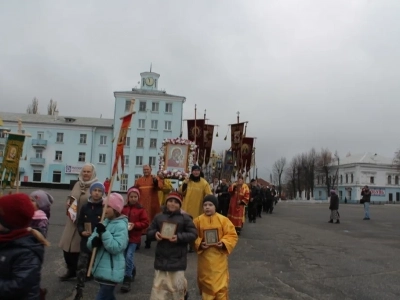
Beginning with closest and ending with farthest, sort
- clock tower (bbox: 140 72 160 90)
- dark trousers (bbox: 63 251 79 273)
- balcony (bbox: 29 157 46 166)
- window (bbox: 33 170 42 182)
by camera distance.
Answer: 1. dark trousers (bbox: 63 251 79 273)
2. balcony (bbox: 29 157 46 166)
3. window (bbox: 33 170 42 182)
4. clock tower (bbox: 140 72 160 90)

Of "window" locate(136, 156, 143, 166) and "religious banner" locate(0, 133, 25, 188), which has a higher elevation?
"window" locate(136, 156, 143, 166)

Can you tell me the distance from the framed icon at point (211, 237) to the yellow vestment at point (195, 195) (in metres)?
3.66

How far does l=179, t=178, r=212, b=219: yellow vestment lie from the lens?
896 centimetres

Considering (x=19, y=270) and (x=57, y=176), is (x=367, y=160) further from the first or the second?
(x=19, y=270)

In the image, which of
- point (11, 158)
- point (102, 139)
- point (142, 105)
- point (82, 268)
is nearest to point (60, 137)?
point (102, 139)

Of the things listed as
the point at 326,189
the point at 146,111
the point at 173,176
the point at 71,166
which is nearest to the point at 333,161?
the point at 326,189

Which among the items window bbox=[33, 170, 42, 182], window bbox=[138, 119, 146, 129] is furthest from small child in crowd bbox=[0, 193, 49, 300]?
window bbox=[33, 170, 42, 182]

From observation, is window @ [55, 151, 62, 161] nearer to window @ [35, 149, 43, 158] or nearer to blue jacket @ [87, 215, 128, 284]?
window @ [35, 149, 43, 158]

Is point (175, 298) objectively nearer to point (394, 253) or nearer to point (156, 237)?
point (156, 237)

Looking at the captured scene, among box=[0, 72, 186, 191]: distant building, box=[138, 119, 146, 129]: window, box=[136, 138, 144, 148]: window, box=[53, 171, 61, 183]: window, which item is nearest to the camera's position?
box=[0, 72, 186, 191]: distant building

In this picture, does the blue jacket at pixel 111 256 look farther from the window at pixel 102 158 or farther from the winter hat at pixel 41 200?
the window at pixel 102 158

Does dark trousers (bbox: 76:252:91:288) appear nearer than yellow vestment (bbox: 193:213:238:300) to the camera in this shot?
No

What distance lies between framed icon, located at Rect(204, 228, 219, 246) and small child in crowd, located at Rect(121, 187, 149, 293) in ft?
4.66

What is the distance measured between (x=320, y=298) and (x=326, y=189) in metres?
96.1
